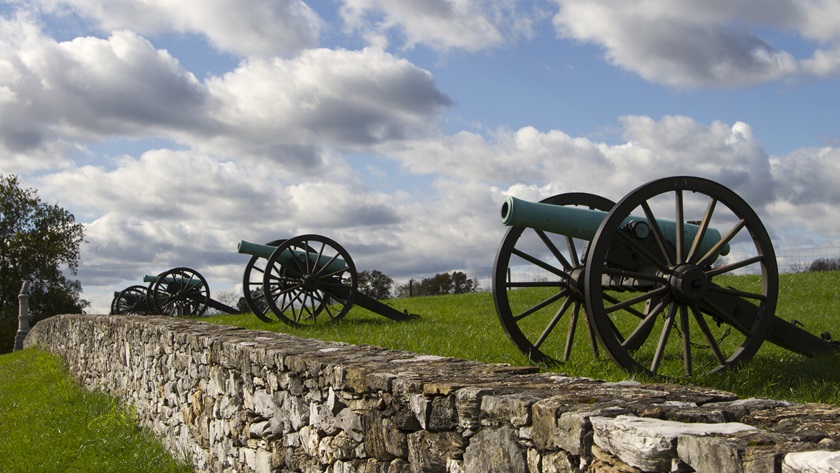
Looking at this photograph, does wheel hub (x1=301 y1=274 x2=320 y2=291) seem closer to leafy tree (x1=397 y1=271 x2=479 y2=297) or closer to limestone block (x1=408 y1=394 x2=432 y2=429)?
limestone block (x1=408 y1=394 x2=432 y2=429)

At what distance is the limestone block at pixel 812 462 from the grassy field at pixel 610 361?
3.91 metres

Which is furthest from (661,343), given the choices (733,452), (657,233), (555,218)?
(733,452)

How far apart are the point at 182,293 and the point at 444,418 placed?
20153 millimetres

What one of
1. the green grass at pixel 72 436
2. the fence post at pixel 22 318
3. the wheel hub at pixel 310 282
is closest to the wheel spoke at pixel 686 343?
the green grass at pixel 72 436

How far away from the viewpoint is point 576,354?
25.3ft

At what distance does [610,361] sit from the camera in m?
6.55

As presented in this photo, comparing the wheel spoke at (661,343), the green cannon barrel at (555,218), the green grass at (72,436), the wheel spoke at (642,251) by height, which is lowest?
the green grass at (72,436)

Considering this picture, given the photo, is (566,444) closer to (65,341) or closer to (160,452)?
(160,452)

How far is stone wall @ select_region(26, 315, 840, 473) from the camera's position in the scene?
2244 millimetres

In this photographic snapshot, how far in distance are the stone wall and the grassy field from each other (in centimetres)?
197

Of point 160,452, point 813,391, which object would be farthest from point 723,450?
point 160,452

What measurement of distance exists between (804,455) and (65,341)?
17.9m

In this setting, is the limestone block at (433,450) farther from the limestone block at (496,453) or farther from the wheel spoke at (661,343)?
the wheel spoke at (661,343)

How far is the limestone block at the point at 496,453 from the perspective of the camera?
2.92 metres
